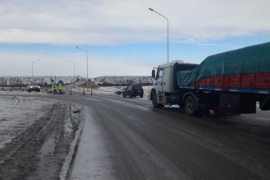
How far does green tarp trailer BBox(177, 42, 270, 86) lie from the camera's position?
13469 millimetres

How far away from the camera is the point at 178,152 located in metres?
9.35

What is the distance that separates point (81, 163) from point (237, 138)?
5.31 m

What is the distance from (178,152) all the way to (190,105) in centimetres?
1062

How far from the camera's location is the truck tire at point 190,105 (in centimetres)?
1927

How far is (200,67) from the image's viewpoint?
18.8 m

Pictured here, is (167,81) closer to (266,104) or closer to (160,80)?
(160,80)

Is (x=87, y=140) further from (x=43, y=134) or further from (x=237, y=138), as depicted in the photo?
(x=237, y=138)

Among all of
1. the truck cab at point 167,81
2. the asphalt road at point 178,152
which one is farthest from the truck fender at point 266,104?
the truck cab at point 167,81

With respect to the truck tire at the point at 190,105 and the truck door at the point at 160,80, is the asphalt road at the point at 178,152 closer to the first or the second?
the truck tire at the point at 190,105

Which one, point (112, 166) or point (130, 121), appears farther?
point (130, 121)

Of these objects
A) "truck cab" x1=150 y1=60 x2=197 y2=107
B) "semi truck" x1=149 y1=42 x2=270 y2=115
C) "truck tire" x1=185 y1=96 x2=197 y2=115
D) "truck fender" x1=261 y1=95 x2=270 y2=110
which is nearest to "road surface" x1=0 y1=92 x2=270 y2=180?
"truck fender" x1=261 y1=95 x2=270 y2=110

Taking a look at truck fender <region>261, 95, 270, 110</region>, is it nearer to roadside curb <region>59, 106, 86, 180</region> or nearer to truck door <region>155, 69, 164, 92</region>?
roadside curb <region>59, 106, 86, 180</region>

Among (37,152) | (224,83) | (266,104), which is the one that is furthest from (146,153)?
(224,83)

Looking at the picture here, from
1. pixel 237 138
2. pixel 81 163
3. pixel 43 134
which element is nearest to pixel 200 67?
pixel 237 138
